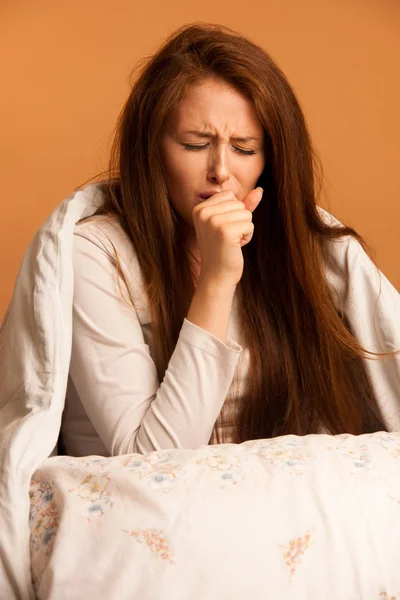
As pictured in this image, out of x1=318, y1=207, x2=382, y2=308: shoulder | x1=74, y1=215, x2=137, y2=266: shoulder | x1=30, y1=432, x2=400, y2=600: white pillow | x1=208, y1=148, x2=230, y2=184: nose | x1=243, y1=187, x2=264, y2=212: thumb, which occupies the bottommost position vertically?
x1=30, y1=432, x2=400, y2=600: white pillow

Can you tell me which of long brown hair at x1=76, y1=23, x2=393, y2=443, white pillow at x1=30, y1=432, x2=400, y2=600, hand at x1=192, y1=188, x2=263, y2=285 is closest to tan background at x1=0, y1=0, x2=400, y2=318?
long brown hair at x1=76, y1=23, x2=393, y2=443

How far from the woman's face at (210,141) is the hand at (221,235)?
76 millimetres

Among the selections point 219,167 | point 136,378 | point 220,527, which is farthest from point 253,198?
point 220,527

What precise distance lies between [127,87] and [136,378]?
1.60 meters

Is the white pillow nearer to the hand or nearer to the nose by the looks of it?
the hand

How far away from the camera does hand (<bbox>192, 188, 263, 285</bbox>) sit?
1323mm

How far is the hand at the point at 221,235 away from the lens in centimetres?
132

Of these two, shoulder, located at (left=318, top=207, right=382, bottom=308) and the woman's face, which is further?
shoulder, located at (left=318, top=207, right=382, bottom=308)

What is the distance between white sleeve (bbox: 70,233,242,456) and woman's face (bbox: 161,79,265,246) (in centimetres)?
23

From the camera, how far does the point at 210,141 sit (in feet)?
4.65

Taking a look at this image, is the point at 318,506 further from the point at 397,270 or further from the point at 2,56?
the point at 2,56

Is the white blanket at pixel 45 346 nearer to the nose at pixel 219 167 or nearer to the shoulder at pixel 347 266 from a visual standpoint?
the shoulder at pixel 347 266

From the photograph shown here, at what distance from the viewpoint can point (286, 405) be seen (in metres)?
1.51

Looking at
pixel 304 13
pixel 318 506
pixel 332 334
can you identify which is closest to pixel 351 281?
pixel 332 334
